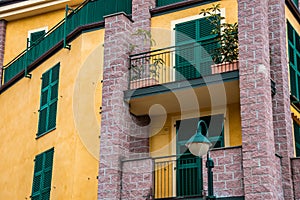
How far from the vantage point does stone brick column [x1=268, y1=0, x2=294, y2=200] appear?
17131mm

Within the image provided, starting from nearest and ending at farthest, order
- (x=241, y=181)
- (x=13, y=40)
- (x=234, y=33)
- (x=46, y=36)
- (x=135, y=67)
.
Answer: (x=241, y=181) < (x=234, y=33) < (x=135, y=67) < (x=46, y=36) < (x=13, y=40)

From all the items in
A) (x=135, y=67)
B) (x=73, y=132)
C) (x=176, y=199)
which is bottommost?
(x=176, y=199)

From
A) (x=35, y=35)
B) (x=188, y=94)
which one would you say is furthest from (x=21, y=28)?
(x=188, y=94)

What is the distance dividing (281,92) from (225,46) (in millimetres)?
1887

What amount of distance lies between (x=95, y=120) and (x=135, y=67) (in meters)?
1.88

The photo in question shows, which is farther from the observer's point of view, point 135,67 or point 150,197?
point 135,67

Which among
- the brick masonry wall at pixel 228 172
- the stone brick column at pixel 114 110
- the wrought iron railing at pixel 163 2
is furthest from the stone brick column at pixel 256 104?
the stone brick column at pixel 114 110

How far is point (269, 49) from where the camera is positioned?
18250 mm

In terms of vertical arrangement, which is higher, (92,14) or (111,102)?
(92,14)

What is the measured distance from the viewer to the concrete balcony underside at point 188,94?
17422mm

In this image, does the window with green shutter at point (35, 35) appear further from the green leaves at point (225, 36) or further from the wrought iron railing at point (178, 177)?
the wrought iron railing at point (178, 177)

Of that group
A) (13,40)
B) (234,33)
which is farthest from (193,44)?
(13,40)

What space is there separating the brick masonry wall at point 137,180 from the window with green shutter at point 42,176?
Result: 3181mm

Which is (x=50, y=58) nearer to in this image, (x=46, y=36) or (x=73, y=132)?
(x=46, y=36)
